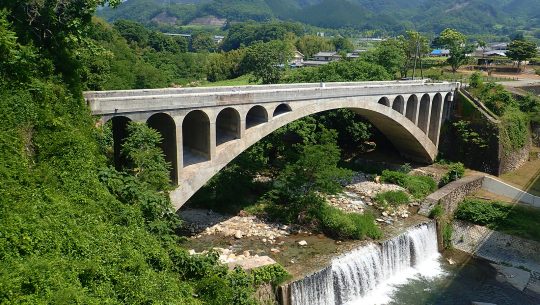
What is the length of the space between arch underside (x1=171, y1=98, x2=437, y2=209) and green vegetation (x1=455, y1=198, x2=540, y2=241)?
28.4 ft

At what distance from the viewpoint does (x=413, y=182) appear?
35.0 m

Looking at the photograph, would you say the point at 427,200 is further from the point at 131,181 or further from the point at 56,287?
the point at 56,287

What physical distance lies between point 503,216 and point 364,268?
12393 mm

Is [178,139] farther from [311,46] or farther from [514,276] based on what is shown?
[311,46]

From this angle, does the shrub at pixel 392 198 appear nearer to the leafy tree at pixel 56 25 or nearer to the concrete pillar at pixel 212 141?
the concrete pillar at pixel 212 141

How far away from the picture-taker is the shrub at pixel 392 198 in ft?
103

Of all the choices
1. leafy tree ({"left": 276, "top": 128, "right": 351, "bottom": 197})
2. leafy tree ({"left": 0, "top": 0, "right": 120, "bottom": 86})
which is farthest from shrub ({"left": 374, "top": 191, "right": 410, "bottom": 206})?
leafy tree ({"left": 0, "top": 0, "right": 120, "bottom": 86})

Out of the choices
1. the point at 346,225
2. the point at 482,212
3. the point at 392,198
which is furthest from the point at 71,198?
the point at 482,212

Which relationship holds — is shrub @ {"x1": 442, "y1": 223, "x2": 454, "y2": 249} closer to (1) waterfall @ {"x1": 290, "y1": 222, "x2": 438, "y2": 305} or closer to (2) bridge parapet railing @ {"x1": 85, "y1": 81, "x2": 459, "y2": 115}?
(1) waterfall @ {"x1": 290, "y1": 222, "x2": 438, "y2": 305}

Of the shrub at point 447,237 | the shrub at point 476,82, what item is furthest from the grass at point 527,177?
the shrub at point 447,237

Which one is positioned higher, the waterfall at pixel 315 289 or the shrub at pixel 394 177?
the shrub at pixel 394 177

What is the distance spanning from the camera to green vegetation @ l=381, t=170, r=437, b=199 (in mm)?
33919

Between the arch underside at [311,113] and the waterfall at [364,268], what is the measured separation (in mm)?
7041

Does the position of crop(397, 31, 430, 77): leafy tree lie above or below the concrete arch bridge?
above
